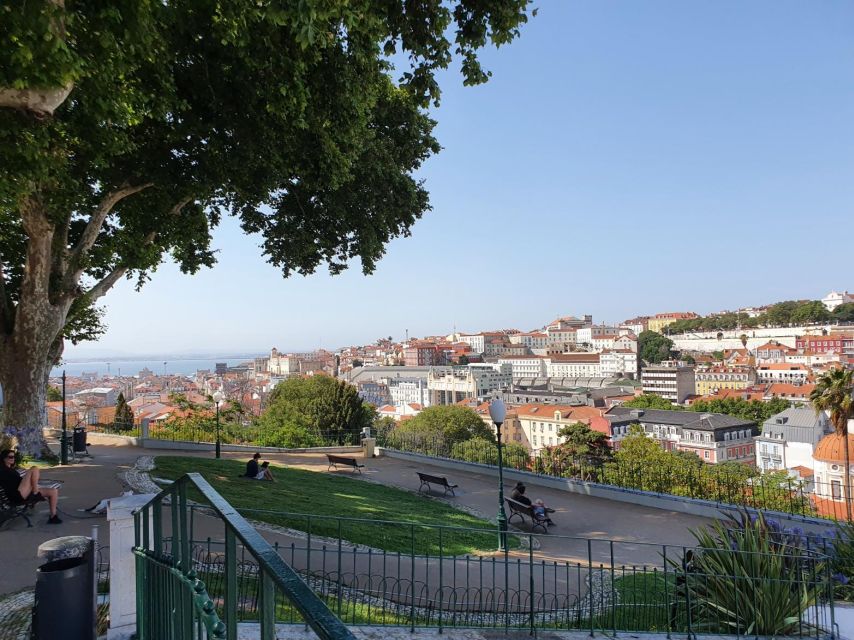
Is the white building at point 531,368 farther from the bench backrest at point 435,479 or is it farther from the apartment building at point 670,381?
the bench backrest at point 435,479

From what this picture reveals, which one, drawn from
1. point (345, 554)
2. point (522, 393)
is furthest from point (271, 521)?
point (522, 393)

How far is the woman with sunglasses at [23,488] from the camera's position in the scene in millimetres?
8305

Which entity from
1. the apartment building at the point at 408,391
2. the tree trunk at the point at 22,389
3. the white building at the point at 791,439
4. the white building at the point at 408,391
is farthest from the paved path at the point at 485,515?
the white building at the point at 408,391

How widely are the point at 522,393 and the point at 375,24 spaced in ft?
457

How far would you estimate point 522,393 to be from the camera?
466 feet

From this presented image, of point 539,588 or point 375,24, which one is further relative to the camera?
point 539,588

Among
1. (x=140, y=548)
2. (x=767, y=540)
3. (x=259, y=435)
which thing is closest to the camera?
(x=140, y=548)

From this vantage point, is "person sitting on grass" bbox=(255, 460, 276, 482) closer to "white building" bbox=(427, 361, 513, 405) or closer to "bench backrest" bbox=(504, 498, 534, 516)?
"bench backrest" bbox=(504, 498, 534, 516)

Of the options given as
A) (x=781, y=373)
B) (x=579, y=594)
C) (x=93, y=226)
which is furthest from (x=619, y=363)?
(x=579, y=594)

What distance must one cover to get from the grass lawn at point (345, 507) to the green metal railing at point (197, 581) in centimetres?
392

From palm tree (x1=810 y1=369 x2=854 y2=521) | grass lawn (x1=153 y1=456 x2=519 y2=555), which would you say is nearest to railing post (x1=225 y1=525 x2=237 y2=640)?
grass lawn (x1=153 y1=456 x2=519 y2=555)

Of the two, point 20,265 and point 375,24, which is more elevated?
point 375,24

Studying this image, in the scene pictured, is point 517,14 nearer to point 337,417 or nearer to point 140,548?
point 140,548

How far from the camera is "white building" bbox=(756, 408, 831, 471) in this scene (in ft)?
221
